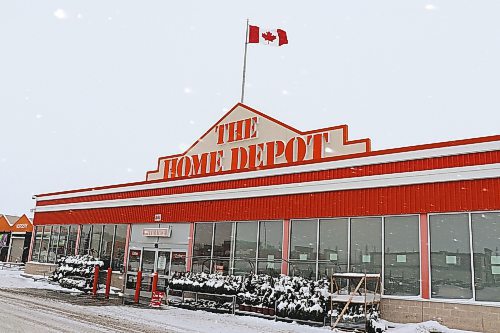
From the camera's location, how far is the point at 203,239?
63.1ft

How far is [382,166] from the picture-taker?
14609mm

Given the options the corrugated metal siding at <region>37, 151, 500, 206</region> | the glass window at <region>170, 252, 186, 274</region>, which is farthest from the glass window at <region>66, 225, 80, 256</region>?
the glass window at <region>170, 252, 186, 274</region>

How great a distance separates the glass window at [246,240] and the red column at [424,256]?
627 cm

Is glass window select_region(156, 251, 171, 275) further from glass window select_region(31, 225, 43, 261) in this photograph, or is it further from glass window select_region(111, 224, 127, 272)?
glass window select_region(31, 225, 43, 261)

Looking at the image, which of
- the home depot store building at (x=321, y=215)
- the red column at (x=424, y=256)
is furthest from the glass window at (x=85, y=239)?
the red column at (x=424, y=256)

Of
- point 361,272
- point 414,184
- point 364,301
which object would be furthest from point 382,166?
point 364,301

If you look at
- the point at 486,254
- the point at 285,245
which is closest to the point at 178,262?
the point at 285,245

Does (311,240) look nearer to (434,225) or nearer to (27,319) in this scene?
(434,225)

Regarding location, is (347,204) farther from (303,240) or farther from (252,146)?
(252,146)

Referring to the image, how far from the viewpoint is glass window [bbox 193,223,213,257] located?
62.1ft

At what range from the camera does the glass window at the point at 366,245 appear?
14.1 metres

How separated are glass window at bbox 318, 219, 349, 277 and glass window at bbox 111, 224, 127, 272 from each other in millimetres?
11276

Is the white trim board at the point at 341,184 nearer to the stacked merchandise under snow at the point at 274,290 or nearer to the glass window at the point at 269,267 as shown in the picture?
the glass window at the point at 269,267

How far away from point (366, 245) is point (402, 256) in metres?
1.21
